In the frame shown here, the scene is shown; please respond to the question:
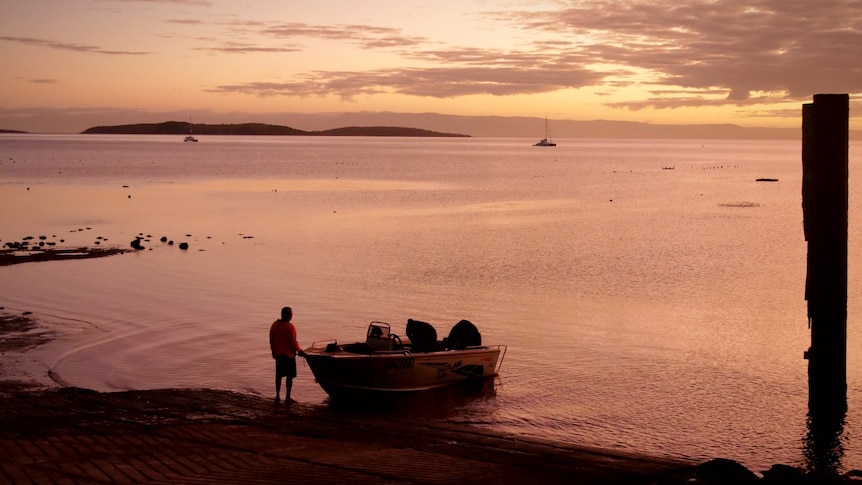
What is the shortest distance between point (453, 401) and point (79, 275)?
2075cm

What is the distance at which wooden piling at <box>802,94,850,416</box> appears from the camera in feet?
51.4

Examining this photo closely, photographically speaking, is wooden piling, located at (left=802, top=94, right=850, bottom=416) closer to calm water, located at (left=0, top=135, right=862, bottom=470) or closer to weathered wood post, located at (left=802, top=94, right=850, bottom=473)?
weathered wood post, located at (left=802, top=94, right=850, bottom=473)

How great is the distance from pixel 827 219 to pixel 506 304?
610 inches

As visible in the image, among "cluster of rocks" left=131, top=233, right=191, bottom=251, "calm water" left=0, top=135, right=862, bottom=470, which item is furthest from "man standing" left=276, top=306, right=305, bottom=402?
"cluster of rocks" left=131, top=233, right=191, bottom=251

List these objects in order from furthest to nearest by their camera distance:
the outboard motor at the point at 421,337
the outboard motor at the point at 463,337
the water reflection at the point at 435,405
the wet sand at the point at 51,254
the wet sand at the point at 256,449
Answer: the wet sand at the point at 51,254 → the outboard motor at the point at 463,337 → the outboard motor at the point at 421,337 → the water reflection at the point at 435,405 → the wet sand at the point at 256,449

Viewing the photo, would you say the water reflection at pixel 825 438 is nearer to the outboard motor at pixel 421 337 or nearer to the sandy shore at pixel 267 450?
the sandy shore at pixel 267 450

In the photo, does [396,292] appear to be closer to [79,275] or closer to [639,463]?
[79,275]

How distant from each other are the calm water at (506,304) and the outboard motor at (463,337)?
1175mm

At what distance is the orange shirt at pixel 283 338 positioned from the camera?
1652 centimetres

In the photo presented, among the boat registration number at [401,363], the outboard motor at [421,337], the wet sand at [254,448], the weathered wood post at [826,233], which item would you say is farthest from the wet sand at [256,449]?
the weathered wood post at [826,233]

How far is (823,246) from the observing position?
625 inches

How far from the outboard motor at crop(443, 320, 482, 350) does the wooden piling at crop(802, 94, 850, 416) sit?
7.89 meters

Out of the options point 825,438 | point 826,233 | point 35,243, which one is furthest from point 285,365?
point 35,243

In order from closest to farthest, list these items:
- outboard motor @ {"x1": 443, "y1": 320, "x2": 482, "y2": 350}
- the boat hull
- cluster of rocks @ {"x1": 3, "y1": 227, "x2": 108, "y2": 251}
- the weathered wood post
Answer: the weathered wood post → the boat hull → outboard motor @ {"x1": 443, "y1": 320, "x2": 482, "y2": 350} → cluster of rocks @ {"x1": 3, "y1": 227, "x2": 108, "y2": 251}
